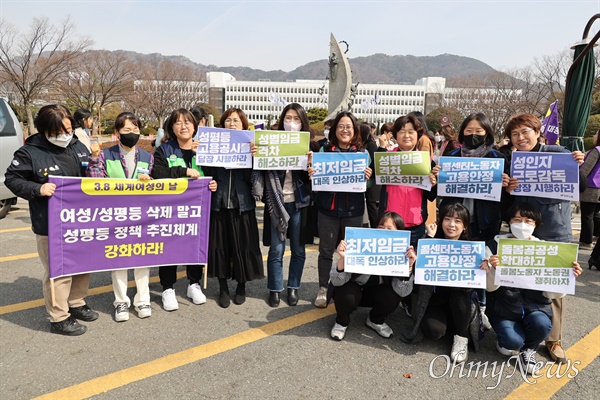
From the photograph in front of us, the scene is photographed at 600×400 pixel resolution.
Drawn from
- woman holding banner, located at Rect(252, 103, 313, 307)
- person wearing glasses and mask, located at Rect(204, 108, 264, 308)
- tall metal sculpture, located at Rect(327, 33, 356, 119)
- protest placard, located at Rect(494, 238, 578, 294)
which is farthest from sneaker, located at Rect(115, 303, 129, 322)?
tall metal sculpture, located at Rect(327, 33, 356, 119)

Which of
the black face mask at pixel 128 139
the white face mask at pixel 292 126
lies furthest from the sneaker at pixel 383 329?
the black face mask at pixel 128 139

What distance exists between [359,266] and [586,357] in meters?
1.99

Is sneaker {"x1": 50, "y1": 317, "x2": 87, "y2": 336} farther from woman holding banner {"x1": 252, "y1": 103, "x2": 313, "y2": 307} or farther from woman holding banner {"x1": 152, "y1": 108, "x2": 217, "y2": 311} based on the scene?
woman holding banner {"x1": 252, "y1": 103, "x2": 313, "y2": 307}

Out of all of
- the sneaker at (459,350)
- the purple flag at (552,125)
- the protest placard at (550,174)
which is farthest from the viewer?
the purple flag at (552,125)

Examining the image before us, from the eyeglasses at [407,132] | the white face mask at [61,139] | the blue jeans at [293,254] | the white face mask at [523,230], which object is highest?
the eyeglasses at [407,132]

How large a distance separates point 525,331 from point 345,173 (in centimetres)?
201

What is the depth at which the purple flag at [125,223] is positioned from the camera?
352cm

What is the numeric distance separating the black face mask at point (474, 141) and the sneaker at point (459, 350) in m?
1.72

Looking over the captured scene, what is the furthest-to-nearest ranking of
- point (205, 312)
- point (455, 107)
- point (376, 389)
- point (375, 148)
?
1. point (455, 107)
2. point (375, 148)
3. point (205, 312)
4. point (376, 389)

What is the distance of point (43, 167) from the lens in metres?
3.43

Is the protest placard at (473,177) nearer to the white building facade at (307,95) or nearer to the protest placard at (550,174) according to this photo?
the protest placard at (550,174)

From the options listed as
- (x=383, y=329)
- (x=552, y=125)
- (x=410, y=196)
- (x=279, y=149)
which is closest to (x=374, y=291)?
(x=383, y=329)

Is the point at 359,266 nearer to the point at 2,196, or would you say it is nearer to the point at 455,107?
the point at 2,196

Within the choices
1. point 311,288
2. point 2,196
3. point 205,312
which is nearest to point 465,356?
point 311,288
